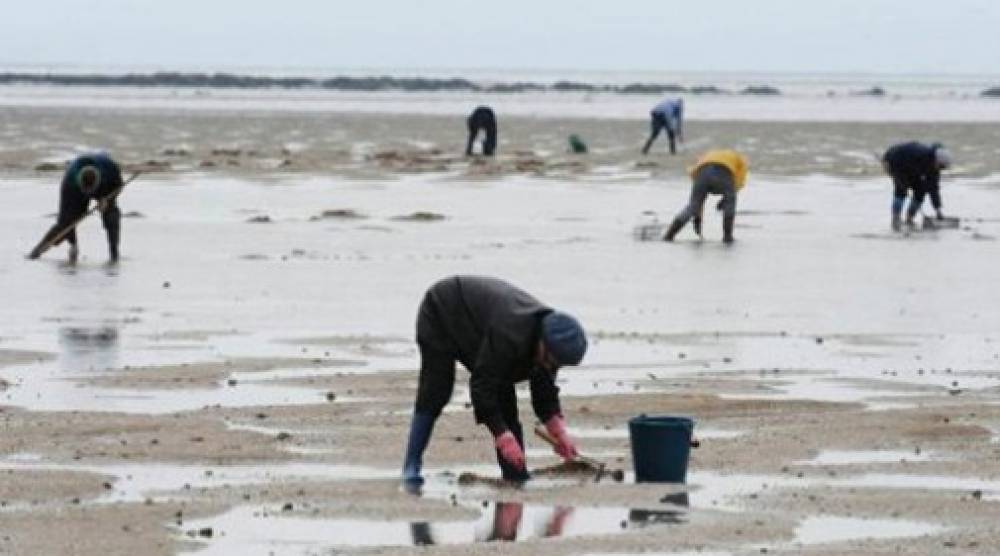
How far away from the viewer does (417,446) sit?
13.5 meters

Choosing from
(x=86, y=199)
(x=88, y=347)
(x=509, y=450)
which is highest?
(x=509, y=450)

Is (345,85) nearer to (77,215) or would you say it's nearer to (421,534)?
(77,215)

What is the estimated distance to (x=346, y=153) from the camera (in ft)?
189

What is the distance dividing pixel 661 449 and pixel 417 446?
1.25 metres

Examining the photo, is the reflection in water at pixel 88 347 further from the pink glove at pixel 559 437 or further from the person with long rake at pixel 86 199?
the person with long rake at pixel 86 199

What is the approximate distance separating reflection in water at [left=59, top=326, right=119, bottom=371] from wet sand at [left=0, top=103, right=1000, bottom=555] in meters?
0.06

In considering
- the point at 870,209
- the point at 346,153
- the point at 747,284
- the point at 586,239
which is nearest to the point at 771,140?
the point at 346,153

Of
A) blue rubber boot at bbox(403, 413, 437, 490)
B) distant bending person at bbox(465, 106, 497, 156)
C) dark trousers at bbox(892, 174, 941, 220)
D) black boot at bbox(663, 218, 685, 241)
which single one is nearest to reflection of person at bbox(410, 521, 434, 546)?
blue rubber boot at bbox(403, 413, 437, 490)

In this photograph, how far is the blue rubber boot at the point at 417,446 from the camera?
13416 millimetres

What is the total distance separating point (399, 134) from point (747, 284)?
45.9 meters

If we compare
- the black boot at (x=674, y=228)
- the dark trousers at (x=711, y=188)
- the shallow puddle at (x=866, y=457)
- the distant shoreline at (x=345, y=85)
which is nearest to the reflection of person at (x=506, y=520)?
the shallow puddle at (x=866, y=457)

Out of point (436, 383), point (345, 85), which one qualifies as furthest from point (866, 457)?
point (345, 85)

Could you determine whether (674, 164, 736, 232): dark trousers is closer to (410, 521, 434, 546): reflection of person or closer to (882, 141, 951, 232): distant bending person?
(882, 141, 951, 232): distant bending person

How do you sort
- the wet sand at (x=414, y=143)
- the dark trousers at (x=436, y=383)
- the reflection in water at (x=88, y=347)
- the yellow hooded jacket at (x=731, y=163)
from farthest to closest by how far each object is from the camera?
the wet sand at (x=414, y=143) → the yellow hooded jacket at (x=731, y=163) → the reflection in water at (x=88, y=347) → the dark trousers at (x=436, y=383)
